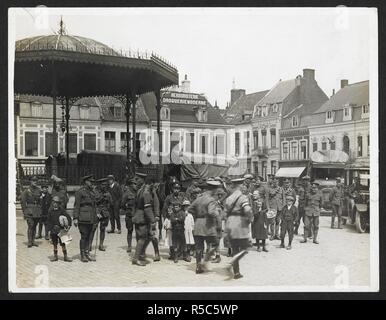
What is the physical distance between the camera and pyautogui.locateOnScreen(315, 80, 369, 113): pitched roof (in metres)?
9.35

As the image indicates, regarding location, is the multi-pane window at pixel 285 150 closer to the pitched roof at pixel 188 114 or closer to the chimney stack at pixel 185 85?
the pitched roof at pixel 188 114

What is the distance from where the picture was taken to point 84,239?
366 inches

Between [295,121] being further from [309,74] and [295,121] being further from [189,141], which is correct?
[189,141]

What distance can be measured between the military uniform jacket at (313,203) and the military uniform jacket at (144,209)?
3560 mm

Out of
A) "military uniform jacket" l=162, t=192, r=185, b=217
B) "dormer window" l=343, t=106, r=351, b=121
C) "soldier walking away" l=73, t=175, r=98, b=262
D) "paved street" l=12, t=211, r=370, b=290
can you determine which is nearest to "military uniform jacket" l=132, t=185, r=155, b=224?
"military uniform jacket" l=162, t=192, r=185, b=217

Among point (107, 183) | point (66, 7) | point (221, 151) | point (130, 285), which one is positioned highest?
point (66, 7)

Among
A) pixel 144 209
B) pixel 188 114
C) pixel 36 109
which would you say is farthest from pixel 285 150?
pixel 36 109

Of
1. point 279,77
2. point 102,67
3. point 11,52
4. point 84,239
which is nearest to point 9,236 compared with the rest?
point 84,239

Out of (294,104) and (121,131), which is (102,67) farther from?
(294,104)

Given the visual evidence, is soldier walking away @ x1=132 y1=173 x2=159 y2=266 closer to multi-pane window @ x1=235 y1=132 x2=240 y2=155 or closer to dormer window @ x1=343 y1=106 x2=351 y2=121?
multi-pane window @ x1=235 y1=132 x2=240 y2=155

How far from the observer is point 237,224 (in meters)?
8.70

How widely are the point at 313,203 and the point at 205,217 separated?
9.85ft

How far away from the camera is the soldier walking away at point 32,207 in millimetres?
9414

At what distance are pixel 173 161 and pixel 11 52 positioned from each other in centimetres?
405
